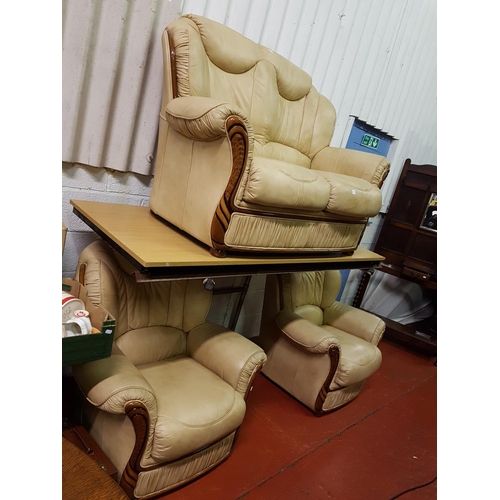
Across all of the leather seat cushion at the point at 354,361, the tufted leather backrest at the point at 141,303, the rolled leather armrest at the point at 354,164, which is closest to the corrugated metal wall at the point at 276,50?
the tufted leather backrest at the point at 141,303

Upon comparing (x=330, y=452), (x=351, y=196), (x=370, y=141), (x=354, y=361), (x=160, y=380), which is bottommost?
(x=330, y=452)

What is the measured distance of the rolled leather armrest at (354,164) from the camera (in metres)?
2.01

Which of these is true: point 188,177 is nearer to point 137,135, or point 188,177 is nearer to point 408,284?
point 137,135

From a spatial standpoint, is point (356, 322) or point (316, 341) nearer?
point (316, 341)

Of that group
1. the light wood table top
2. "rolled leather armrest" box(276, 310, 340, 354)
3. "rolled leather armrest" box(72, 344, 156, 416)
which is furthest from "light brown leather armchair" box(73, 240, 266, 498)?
"rolled leather armrest" box(276, 310, 340, 354)

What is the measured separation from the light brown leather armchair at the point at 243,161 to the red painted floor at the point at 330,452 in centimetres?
104

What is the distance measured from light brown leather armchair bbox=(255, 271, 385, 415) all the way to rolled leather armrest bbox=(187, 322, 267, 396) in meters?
0.56

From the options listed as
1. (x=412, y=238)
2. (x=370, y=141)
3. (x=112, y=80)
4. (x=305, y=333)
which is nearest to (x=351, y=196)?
(x=305, y=333)

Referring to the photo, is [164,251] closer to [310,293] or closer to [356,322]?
[310,293]

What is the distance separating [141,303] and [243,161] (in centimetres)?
84

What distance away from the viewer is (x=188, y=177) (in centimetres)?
155

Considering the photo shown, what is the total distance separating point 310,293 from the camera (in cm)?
268

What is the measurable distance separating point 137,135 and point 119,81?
0.81ft

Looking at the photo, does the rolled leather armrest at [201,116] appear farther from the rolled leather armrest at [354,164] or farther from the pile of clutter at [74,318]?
the rolled leather armrest at [354,164]
